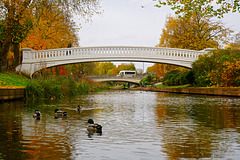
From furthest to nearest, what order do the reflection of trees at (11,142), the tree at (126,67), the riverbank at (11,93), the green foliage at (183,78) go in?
the tree at (126,67)
the green foliage at (183,78)
the riverbank at (11,93)
the reflection of trees at (11,142)

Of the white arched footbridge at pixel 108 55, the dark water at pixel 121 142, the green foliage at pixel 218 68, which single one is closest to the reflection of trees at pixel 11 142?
the dark water at pixel 121 142

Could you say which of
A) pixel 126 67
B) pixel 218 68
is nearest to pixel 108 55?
pixel 218 68

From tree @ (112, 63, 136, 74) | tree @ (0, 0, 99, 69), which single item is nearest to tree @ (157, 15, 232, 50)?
tree @ (0, 0, 99, 69)

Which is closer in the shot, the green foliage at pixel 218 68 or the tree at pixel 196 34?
the green foliage at pixel 218 68

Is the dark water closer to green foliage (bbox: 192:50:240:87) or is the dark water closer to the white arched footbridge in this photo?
green foliage (bbox: 192:50:240:87)

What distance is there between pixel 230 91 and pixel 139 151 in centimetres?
1723

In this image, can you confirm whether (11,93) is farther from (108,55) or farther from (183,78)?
(183,78)

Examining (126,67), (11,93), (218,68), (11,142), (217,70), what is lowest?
(11,142)

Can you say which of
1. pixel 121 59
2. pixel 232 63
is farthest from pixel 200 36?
pixel 232 63

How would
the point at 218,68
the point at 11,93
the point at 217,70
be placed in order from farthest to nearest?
the point at 218,68
the point at 217,70
the point at 11,93

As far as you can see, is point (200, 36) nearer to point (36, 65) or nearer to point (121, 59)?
point (121, 59)

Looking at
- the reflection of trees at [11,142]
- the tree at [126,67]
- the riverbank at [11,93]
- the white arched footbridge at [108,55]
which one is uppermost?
the tree at [126,67]

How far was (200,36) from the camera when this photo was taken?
3897 cm

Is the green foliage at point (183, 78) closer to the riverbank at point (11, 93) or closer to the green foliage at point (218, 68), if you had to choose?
the green foliage at point (218, 68)
